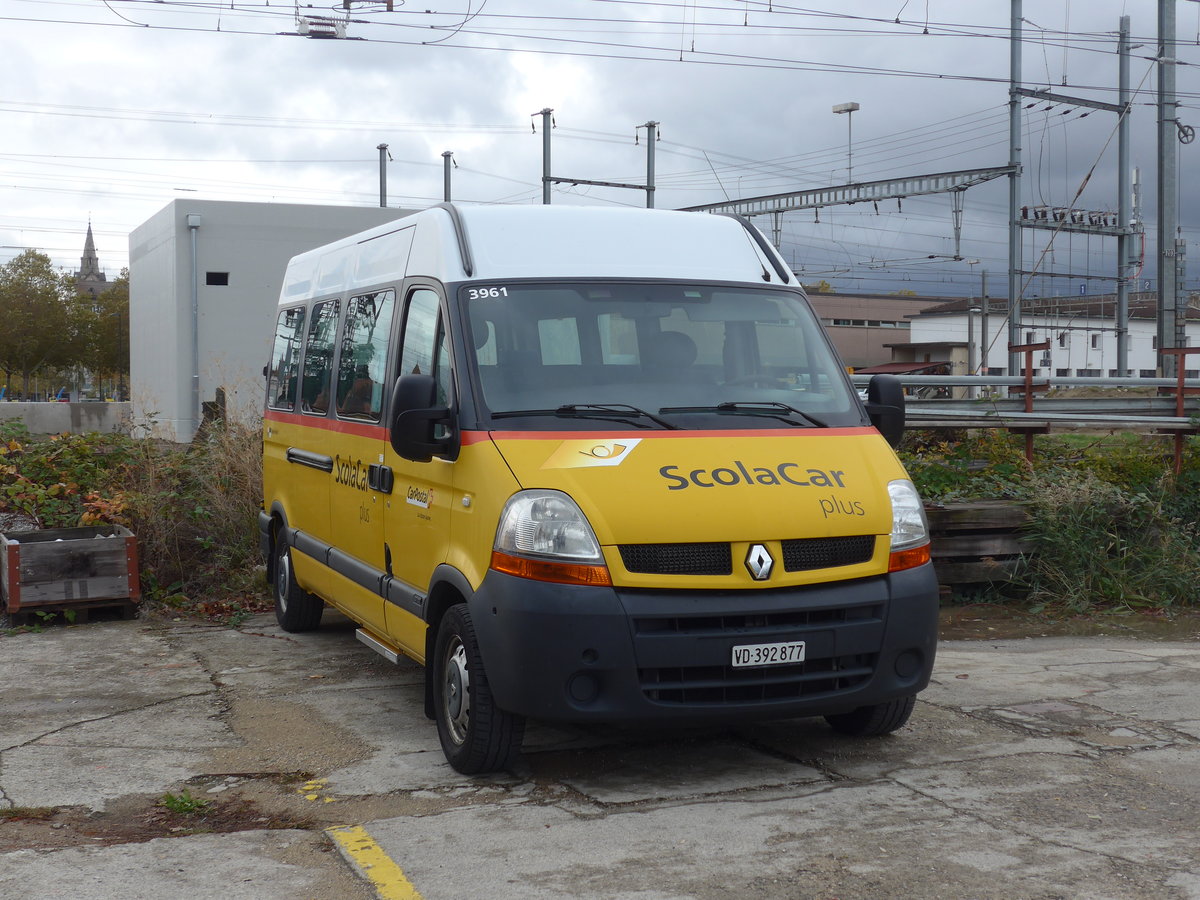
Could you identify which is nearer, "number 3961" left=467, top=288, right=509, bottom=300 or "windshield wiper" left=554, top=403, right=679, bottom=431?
"windshield wiper" left=554, top=403, right=679, bottom=431

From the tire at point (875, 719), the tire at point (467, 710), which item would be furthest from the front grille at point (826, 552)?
the tire at point (467, 710)

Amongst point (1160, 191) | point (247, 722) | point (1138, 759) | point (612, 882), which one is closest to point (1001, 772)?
point (1138, 759)

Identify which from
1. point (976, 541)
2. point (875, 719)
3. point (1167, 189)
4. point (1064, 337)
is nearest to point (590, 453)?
point (875, 719)

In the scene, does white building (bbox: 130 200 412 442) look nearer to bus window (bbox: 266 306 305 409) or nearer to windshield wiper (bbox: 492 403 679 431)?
bus window (bbox: 266 306 305 409)

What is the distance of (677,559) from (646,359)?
1.13m

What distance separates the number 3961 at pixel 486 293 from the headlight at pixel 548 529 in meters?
1.18

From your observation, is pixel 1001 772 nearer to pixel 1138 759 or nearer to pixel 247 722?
pixel 1138 759

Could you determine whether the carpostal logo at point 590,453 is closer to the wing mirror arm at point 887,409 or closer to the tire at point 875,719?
the wing mirror arm at point 887,409

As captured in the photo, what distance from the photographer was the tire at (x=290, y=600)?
8.65 m

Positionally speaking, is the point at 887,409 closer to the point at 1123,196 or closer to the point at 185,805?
the point at 185,805

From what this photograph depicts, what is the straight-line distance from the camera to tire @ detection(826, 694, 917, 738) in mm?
5777

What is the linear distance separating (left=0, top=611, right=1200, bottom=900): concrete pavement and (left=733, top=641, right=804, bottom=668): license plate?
564 mm

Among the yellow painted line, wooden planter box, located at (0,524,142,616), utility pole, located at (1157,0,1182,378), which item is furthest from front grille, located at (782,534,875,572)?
utility pole, located at (1157,0,1182,378)

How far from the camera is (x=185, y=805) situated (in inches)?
199
